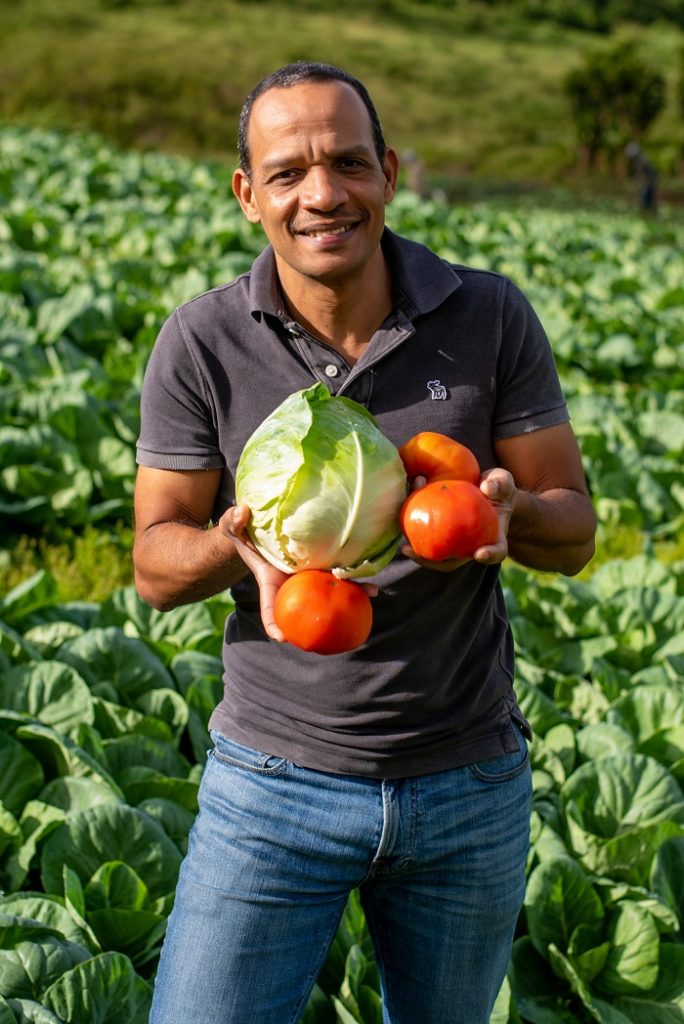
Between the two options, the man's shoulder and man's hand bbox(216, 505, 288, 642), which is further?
the man's shoulder

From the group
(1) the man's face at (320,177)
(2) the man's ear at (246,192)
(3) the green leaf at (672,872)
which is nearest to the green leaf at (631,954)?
(3) the green leaf at (672,872)

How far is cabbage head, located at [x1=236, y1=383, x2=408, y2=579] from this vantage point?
6.73 feet

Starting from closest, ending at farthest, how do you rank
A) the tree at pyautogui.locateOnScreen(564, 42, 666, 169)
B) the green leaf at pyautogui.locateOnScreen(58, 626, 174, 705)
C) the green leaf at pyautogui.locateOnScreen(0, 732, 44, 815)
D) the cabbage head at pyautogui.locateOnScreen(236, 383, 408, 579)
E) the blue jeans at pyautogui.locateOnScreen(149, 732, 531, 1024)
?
the cabbage head at pyautogui.locateOnScreen(236, 383, 408, 579) < the blue jeans at pyautogui.locateOnScreen(149, 732, 531, 1024) < the green leaf at pyautogui.locateOnScreen(0, 732, 44, 815) < the green leaf at pyautogui.locateOnScreen(58, 626, 174, 705) < the tree at pyautogui.locateOnScreen(564, 42, 666, 169)

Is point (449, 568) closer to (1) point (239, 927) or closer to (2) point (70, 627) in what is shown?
(1) point (239, 927)

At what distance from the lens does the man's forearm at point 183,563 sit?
7.49 feet

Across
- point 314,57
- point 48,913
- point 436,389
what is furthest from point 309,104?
point 314,57

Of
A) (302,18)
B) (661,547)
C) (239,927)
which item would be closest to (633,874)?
(239,927)

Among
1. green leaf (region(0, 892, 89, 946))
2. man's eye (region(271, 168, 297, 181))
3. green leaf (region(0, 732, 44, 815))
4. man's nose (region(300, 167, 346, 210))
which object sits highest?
man's eye (region(271, 168, 297, 181))

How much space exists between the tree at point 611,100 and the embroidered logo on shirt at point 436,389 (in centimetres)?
4951

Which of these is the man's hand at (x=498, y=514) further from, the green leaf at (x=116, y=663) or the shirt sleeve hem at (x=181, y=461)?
the green leaf at (x=116, y=663)

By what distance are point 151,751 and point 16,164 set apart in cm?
1600

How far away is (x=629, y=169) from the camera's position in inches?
1953

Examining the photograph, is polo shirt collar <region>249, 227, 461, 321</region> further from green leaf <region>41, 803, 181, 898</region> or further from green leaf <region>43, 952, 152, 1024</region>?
green leaf <region>41, 803, 181, 898</region>

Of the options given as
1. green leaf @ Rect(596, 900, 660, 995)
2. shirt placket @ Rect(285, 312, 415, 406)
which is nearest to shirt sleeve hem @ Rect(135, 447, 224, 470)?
shirt placket @ Rect(285, 312, 415, 406)
